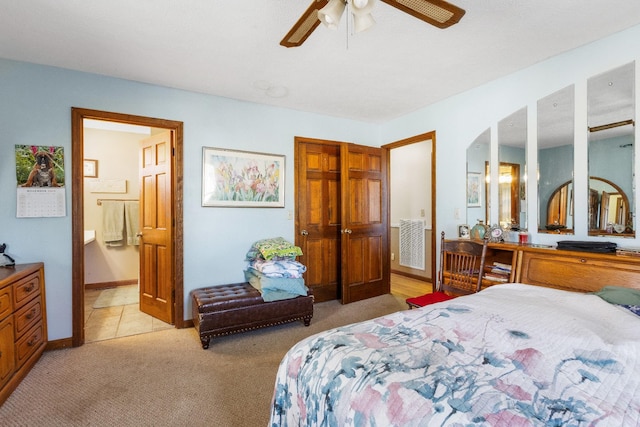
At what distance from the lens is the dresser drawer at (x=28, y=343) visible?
2.11 metres

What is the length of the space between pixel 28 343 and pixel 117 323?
100 cm

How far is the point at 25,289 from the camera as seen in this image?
7.37 feet

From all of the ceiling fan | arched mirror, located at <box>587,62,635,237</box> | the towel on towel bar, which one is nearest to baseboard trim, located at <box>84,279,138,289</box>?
the towel on towel bar

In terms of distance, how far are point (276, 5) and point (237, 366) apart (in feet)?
8.57

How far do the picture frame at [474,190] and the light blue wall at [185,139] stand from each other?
5.57 ft

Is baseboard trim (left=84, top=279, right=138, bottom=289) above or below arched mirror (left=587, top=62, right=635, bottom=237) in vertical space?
below

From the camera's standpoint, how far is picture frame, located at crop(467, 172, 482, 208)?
3.09 meters

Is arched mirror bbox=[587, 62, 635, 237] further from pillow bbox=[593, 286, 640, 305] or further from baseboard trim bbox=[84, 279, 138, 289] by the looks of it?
baseboard trim bbox=[84, 279, 138, 289]

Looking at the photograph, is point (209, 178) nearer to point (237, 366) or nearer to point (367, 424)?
point (237, 366)

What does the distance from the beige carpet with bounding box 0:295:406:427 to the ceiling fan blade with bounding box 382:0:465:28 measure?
2334mm

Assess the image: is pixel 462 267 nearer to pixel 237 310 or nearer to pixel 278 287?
pixel 278 287

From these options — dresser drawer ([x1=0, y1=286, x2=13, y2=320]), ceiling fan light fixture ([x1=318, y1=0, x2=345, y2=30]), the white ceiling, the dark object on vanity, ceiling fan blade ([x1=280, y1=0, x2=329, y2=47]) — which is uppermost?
the white ceiling

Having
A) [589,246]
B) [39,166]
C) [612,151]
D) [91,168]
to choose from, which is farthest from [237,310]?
[91,168]

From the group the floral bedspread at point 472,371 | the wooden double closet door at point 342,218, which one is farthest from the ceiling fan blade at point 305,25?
the wooden double closet door at point 342,218
